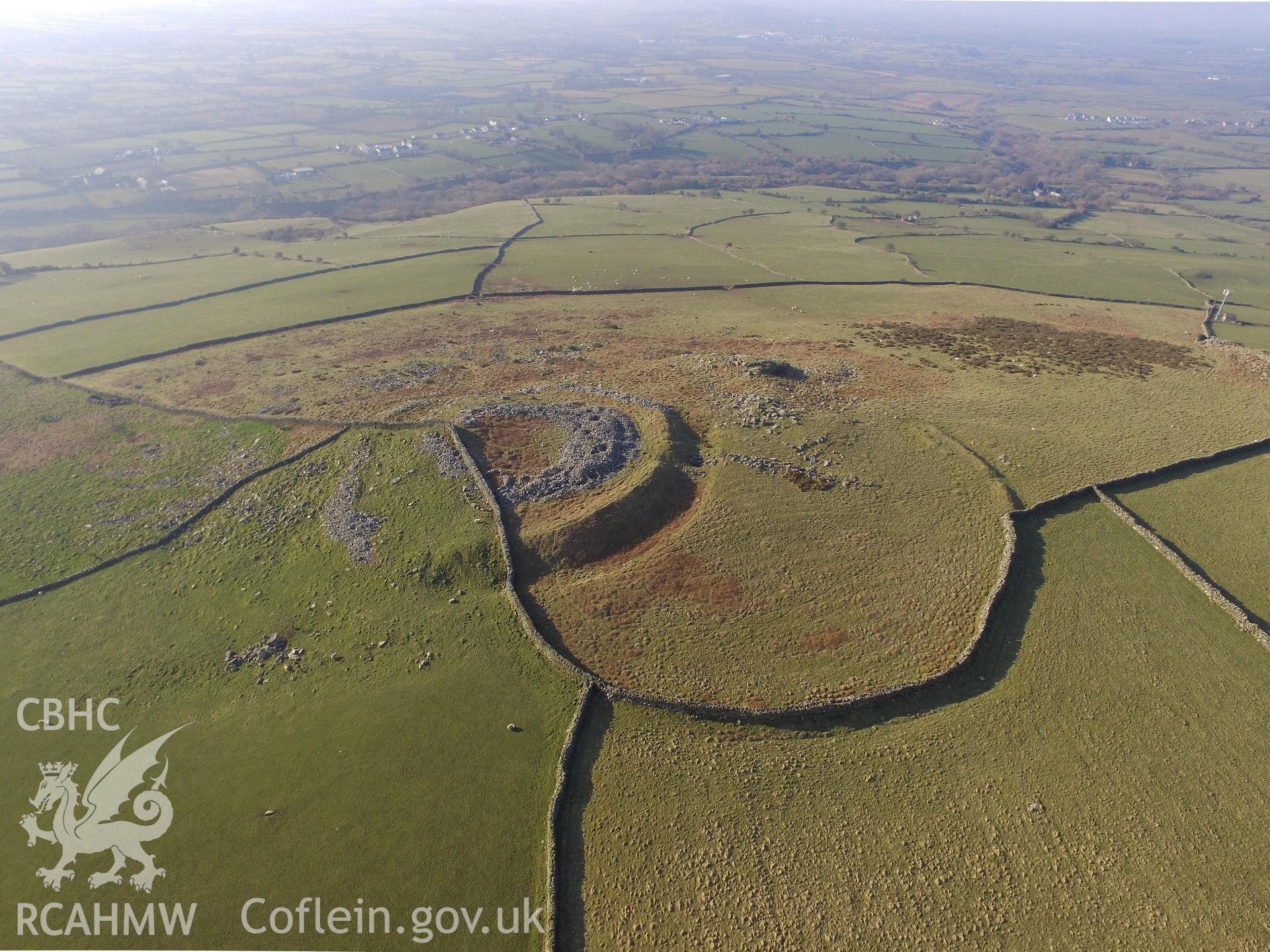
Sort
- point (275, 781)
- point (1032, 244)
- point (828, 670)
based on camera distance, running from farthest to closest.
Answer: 1. point (1032, 244)
2. point (828, 670)
3. point (275, 781)

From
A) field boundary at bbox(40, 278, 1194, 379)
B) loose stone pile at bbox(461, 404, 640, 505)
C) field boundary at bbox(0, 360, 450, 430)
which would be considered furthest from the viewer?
field boundary at bbox(40, 278, 1194, 379)

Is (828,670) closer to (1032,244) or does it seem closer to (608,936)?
(608,936)

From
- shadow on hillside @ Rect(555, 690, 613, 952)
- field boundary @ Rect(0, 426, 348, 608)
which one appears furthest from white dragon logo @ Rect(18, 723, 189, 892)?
shadow on hillside @ Rect(555, 690, 613, 952)

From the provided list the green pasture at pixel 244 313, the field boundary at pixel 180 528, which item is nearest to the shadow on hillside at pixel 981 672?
the field boundary at pixel 180 528

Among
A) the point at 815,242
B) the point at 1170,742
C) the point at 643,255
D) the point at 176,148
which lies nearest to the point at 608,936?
the point at 1170,742

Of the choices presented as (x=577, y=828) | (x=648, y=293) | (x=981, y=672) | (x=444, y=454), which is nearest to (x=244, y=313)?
(x=648, y=293)

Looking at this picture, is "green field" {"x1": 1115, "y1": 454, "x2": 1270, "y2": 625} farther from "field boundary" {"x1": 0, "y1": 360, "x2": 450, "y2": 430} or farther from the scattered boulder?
Answer: the scattered boulder
